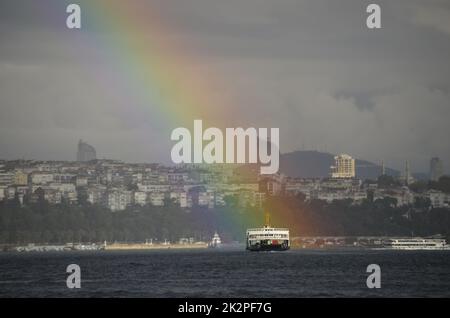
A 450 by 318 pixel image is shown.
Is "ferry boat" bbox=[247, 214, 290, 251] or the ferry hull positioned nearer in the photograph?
the ferry hull

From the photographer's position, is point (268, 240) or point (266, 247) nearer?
point (266, 247)

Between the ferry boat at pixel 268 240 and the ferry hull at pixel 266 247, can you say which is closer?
the ferry hull at pixel 266 247

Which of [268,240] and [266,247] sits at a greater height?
[268,240]
